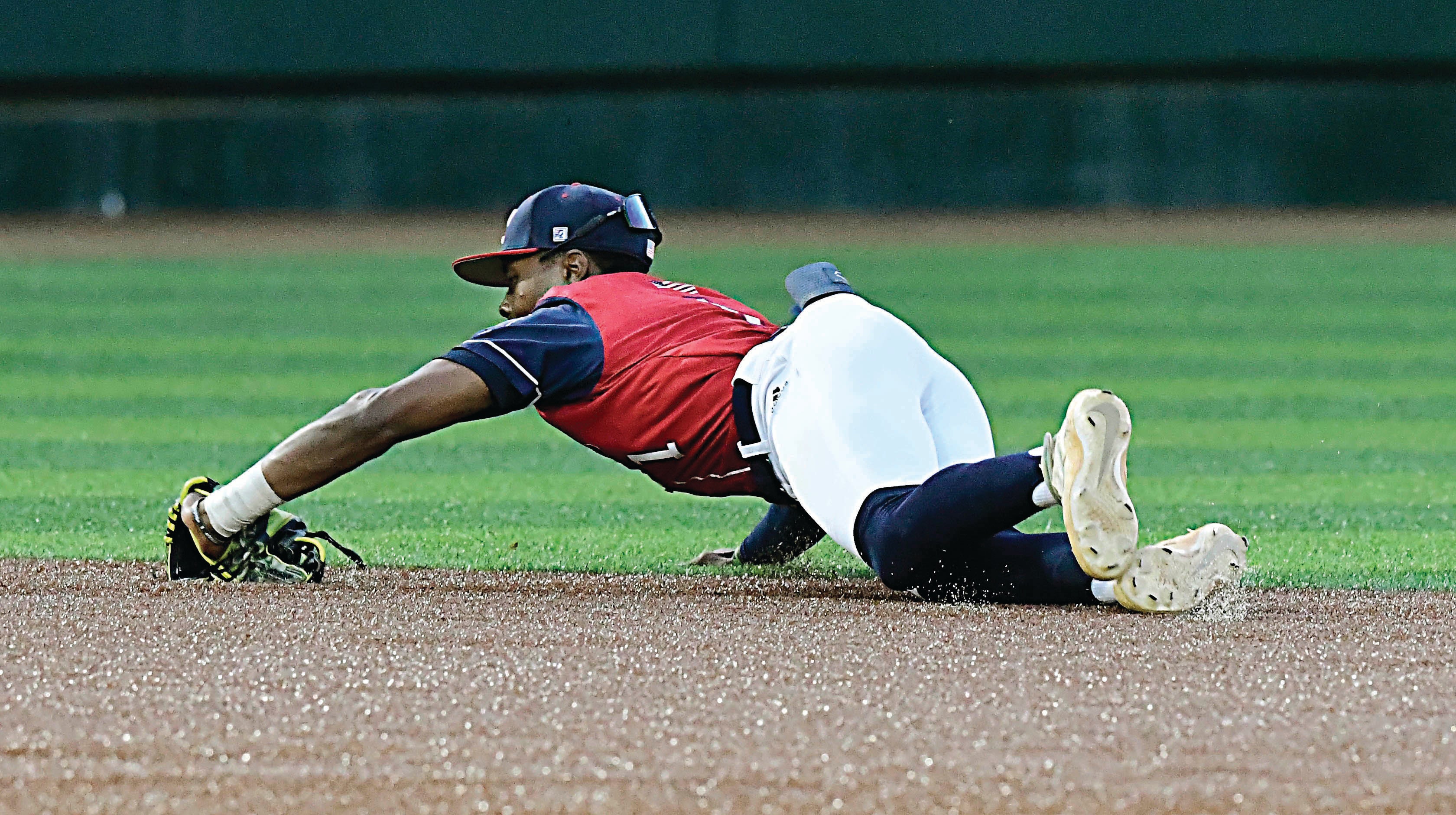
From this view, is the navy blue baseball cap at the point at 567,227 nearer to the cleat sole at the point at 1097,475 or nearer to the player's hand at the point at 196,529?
the player's hand at the point at 196,529

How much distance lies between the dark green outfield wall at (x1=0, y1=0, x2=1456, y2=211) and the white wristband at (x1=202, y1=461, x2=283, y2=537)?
11.1 meters

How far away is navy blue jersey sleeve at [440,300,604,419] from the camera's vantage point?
342cm

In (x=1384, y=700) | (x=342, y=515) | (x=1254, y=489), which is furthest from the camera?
(x=1254, y=489)

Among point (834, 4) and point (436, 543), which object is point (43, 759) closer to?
point (436, 543)

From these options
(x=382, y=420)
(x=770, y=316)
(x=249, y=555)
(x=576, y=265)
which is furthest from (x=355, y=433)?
(x=770, y=316)

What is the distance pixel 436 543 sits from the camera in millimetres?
4445

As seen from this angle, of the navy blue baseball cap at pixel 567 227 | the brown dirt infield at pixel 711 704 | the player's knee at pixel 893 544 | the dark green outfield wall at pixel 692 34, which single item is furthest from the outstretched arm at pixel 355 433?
the dark green outfield wall at pixel 692 34

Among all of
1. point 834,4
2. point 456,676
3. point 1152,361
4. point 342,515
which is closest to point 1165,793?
point 456,676

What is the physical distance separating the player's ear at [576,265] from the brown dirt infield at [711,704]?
31.9 inches

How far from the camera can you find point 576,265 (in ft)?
13.1

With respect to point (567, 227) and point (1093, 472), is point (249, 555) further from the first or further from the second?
point (1093, 472)

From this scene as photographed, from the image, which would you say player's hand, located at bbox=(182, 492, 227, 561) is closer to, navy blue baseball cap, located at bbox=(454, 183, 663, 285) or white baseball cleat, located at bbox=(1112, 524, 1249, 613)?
navy blue baseball cap, located at bbox=(454, 183, 663, 285)

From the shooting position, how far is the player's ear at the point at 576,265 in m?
3.97

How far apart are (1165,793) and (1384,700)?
2.14 ft
